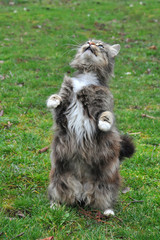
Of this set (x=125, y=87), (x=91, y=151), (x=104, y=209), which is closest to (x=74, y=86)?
(x=91, y=151)

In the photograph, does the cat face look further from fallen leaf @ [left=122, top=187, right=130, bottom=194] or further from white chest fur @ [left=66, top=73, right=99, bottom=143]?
fallen leaf @ [left=122, top=187, right=130, bottom=194]

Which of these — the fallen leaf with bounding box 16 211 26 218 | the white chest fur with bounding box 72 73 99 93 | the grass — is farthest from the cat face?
the fallen leaf with bounding box 16 211 26 218

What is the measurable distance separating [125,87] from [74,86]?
5.76 meters

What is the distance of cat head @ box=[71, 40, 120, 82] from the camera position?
14.8 ft

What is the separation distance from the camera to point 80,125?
12.6 ft

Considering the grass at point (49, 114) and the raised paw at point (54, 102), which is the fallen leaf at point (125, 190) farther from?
the raised paw at point (54, 102)

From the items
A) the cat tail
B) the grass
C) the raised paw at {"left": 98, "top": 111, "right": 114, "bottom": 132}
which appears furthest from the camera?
the cat tail

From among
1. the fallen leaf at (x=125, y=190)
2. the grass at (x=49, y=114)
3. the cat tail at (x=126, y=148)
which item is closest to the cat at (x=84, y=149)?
the grass at (x=49, y=114)

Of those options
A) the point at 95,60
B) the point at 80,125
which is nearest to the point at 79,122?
the point at 80,125

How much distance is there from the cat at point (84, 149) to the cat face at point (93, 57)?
19.7 inches

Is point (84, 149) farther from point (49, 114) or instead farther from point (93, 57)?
point (49, 114)

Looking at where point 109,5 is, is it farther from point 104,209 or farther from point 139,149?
point 104,209

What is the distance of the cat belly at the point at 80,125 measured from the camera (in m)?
3.83

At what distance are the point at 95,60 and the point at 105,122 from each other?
1284mm
